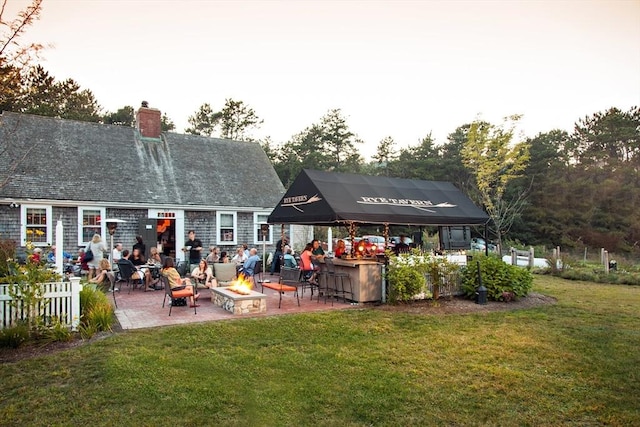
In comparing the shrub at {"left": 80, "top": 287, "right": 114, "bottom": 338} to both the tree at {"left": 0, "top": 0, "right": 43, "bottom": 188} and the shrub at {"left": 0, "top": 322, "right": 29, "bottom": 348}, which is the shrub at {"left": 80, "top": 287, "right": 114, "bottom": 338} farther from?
the tree at {"left": 0, "top": 0, "right": 43, "bottom": 188}

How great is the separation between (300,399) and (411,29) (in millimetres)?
11267

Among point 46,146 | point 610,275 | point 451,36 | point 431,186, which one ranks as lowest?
point 610,275

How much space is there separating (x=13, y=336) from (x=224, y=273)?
4860mm

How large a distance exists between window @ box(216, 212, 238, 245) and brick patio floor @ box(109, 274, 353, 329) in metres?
6.41

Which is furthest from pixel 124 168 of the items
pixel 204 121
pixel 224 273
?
pixel 204 121

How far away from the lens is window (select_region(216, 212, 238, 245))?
1722 centimetres

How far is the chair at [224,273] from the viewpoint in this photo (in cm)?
1021

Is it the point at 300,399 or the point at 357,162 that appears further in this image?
the point at 357,162

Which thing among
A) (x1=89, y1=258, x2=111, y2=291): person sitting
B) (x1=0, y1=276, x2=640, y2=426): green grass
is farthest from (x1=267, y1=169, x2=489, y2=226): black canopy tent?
(x1=89, y1=258, x2=111, y2=291): person sitting

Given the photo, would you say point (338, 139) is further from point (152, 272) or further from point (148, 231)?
point (152, 272)

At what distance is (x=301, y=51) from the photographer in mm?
14078

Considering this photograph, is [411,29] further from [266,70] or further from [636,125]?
[636,125]

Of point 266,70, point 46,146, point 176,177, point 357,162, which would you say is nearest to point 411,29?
point 266,70

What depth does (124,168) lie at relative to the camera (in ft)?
54.9
